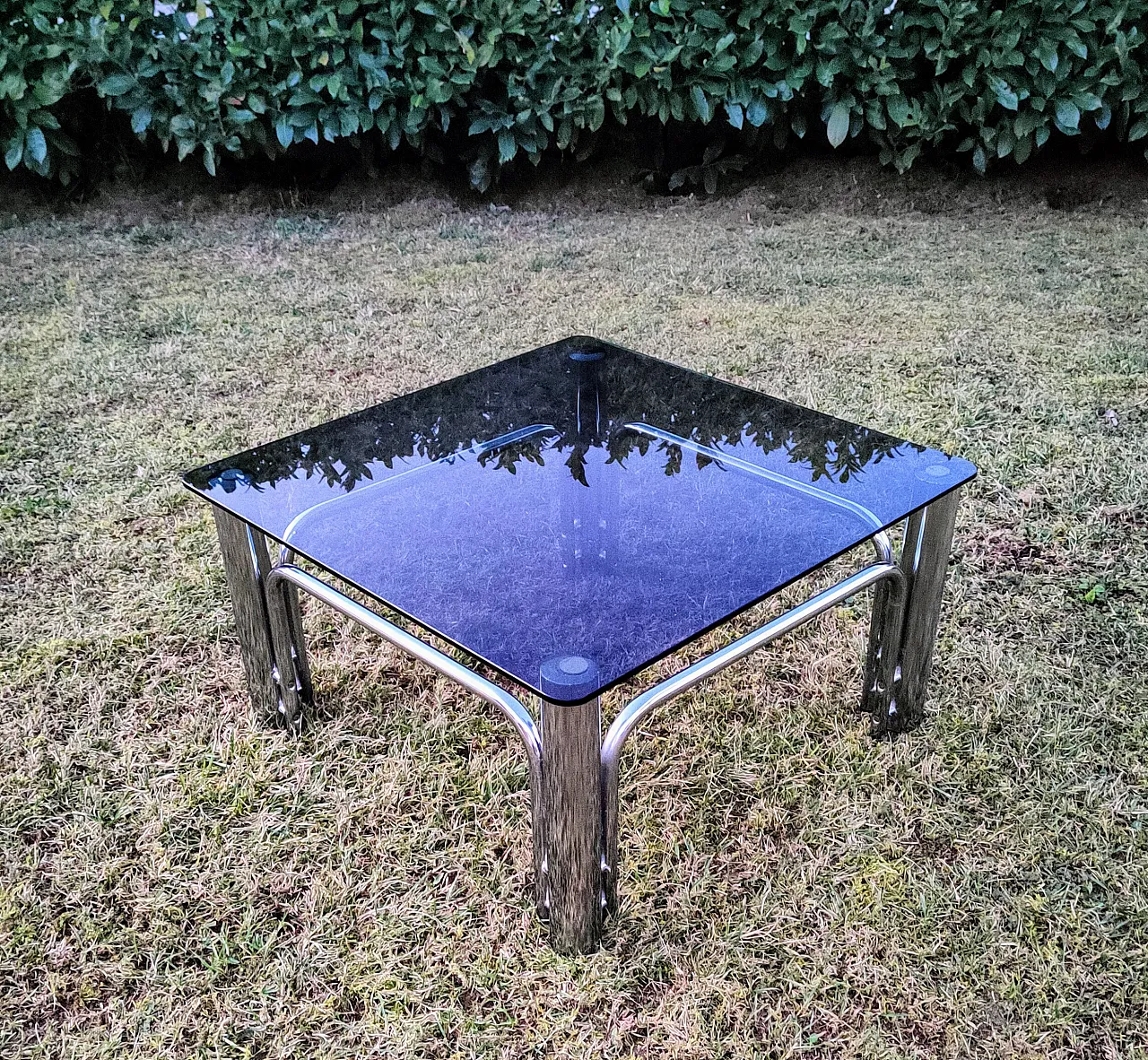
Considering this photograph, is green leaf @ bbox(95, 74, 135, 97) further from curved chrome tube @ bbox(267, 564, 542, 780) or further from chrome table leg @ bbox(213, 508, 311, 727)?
curved chrome tube @ bbox(267, 564, 542, 780)

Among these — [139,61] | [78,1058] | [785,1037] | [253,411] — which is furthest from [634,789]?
[139,61]

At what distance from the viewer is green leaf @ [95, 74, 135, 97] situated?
386 cm

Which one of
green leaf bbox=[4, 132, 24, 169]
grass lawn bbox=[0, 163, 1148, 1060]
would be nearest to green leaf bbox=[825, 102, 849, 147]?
grass lawn bbox=[0, 163, 1148, 1060]

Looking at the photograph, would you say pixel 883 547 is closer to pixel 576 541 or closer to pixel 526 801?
pixel 576 541

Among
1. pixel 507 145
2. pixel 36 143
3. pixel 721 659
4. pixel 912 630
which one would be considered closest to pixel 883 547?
pixel 912 630

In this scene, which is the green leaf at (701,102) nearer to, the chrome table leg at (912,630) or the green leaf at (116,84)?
the green leaf at (116,84)

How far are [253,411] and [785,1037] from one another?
1986mm

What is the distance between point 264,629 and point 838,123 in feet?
11.7

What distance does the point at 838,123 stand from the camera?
3953 mm

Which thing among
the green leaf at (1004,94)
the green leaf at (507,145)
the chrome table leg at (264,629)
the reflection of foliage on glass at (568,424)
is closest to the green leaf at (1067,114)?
the green leaf at (1004,94)

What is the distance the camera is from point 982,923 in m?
1.16

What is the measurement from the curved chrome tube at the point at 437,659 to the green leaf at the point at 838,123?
3.54 meters

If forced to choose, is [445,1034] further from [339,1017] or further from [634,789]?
[634,789]

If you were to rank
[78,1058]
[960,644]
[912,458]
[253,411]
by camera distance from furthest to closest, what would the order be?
[253,411], [960,644], [912,458], [78,1058]
